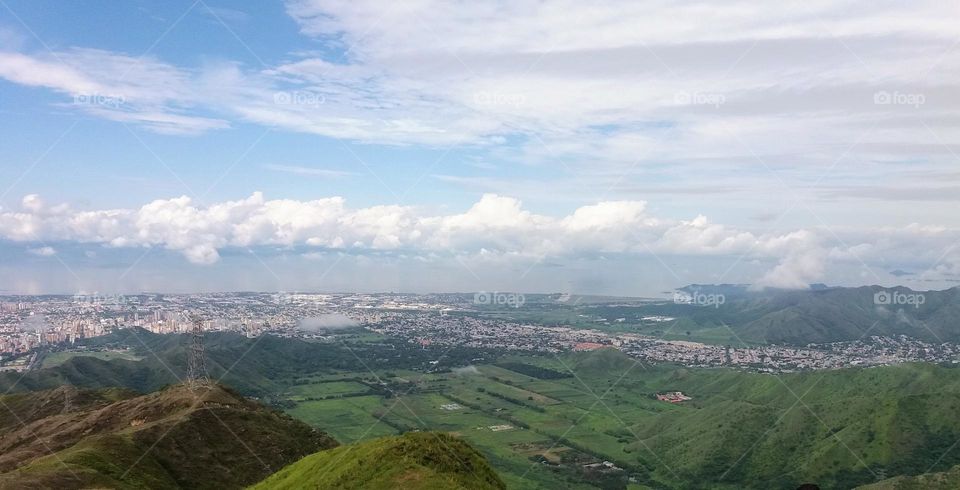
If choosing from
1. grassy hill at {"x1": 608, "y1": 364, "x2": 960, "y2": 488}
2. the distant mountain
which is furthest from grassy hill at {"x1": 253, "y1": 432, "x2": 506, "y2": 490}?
grassy hill at {"x1": 608, "y1": 364, "x2": 960, "y2": 488}

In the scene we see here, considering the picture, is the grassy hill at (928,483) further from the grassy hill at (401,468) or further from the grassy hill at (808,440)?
the grassy hill at (401,468)

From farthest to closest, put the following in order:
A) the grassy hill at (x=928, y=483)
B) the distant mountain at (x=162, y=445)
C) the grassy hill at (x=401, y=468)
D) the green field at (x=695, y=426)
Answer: the green field at (x=695, y=426), the grassy hill at (x=928, y=483), the distant mountain at (x=162, y=445), the grassy hill at (x=401, y=468)

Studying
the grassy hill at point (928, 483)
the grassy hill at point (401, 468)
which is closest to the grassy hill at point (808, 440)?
the grassy hill at point (928, 483)

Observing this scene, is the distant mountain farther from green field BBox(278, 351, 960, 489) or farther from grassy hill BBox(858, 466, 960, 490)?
grassy hill BBox(858, 466, 960, 490)

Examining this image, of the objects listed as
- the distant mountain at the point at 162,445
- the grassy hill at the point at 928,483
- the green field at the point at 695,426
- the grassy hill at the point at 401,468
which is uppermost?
the grassy hill at the point at 401,468

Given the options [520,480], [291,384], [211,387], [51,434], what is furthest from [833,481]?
[291,384]

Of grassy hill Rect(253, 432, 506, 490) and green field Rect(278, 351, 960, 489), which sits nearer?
grassy hill Rect(253, 432, 506, 490)

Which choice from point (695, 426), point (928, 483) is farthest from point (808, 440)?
point (928, 483)
